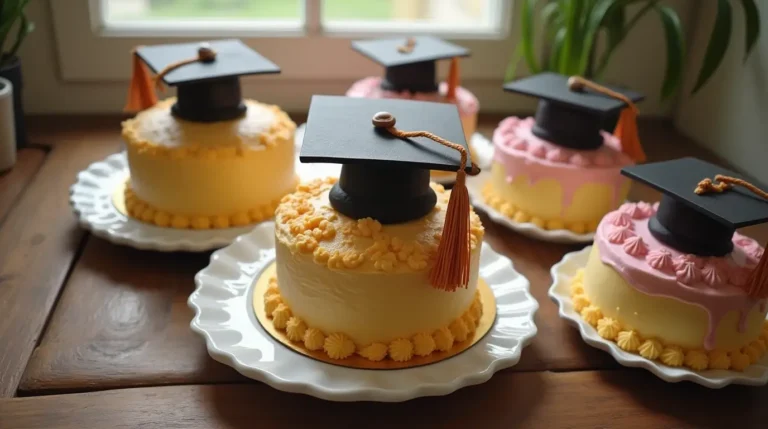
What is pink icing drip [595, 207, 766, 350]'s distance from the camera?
0.89 m

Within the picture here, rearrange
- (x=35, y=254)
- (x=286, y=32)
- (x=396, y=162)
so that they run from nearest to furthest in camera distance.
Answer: (x=396, y=162), (x=35, y=254), (x=286, y=32)

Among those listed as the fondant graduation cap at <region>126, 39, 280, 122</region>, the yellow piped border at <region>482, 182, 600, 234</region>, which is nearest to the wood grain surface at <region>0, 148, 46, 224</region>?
the fondant graduation cap at <region>126, 39, 280, 122</region>

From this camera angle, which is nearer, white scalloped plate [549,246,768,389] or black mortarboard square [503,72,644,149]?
white scalloped plate [549,246,768,389]

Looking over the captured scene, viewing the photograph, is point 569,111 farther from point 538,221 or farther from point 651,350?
point 651,350

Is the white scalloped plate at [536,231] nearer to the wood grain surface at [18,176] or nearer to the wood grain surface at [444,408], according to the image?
the wood grain surface at [444,408]

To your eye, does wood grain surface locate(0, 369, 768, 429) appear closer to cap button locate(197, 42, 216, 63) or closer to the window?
cap button locate(197, 42, 216, 63)

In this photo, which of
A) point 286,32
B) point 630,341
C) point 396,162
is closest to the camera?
point 396,162

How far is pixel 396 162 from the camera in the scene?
32.8 inches

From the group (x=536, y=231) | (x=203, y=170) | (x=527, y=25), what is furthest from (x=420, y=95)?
(x=203, y=170)

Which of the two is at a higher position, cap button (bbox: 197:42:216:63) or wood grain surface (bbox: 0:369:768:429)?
cap button (bbox: 197:42:216:63)

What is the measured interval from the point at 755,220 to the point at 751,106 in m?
0.76

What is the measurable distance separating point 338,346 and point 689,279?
0.47 metres

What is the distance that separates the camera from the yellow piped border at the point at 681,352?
0.91m

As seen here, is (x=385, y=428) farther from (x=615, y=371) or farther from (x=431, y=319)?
(x=615, y=371)
